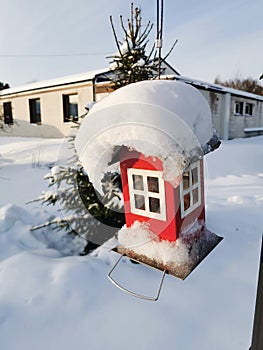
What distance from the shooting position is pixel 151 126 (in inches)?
30.2

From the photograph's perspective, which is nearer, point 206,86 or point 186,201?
point 186,201

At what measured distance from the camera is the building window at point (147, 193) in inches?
41.4

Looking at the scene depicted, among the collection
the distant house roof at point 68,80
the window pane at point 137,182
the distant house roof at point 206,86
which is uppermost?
the distant house roof at point 68,80

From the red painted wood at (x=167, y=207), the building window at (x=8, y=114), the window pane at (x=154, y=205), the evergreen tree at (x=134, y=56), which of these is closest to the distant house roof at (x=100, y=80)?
the building window at (x=8, y=114)

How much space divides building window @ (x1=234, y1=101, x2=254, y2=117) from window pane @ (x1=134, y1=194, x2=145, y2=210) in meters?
10.7

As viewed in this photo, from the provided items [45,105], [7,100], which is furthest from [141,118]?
[7,100]

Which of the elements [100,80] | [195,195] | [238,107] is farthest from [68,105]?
[195,195]

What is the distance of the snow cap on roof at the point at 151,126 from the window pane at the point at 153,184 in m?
0.20

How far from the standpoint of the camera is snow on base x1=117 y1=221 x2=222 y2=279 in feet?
3.42

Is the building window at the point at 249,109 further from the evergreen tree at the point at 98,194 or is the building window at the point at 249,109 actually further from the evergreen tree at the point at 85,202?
the evergreen tree at the point at 85,202

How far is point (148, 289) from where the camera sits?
59.1 inches

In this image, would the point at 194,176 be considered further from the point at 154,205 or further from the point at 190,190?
the point at 154,205

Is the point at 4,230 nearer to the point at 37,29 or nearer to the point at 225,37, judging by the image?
the point at 37,29

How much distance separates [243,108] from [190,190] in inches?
455
